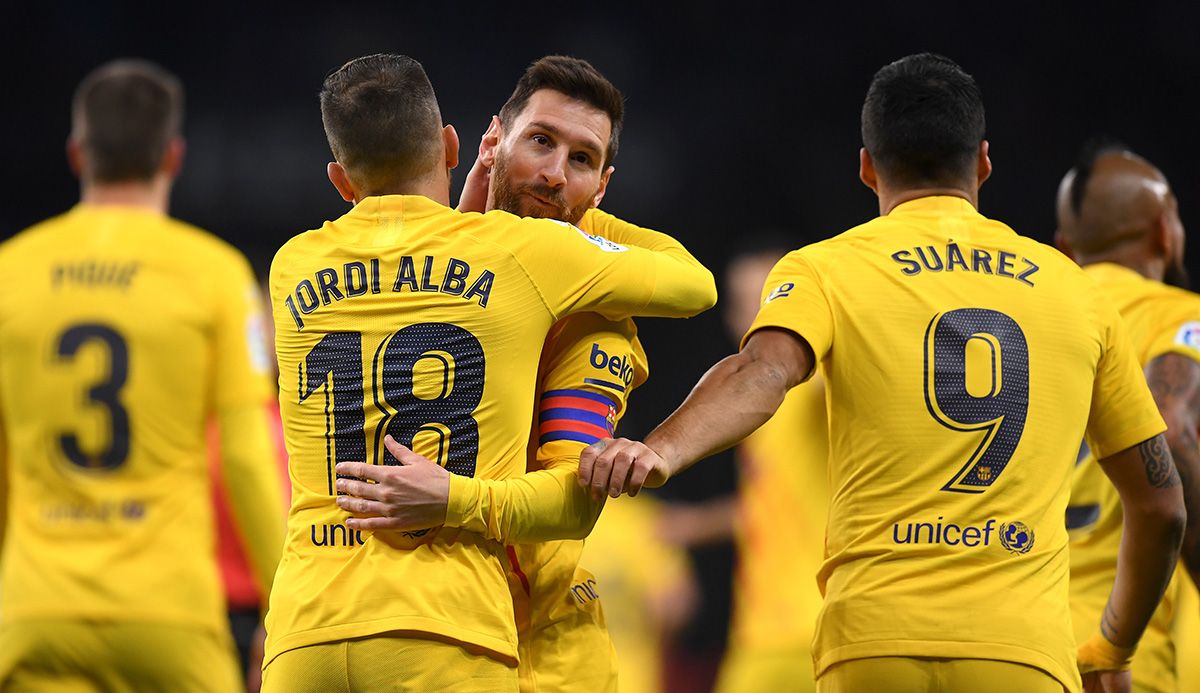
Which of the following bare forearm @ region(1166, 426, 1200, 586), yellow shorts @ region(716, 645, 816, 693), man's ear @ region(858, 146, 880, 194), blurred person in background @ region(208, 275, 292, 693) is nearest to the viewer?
man's ear @ region(858, 146, 880, 194)

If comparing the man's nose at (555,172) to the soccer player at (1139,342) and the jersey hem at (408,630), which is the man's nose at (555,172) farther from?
the soccer player at (1139,342)

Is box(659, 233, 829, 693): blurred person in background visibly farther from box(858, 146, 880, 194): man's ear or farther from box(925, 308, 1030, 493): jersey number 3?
box(925, 308, 1030, 493): jersey number 3

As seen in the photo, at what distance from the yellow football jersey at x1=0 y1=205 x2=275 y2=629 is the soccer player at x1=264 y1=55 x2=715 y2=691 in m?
1.70

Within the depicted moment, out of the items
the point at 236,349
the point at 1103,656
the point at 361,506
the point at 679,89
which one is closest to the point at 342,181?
the point at 361,506

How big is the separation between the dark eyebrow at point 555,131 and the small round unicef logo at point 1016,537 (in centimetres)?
140

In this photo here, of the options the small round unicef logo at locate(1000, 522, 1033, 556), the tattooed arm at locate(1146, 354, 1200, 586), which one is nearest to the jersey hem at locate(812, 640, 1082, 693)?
the small round unicef logo at locate(1000, 522, 1033, 556)

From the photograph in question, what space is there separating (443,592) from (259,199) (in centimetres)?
1010

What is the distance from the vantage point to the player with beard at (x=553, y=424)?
3217 millimetres

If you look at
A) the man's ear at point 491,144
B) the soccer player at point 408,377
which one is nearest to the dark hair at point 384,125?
the soccer player at point 408,377

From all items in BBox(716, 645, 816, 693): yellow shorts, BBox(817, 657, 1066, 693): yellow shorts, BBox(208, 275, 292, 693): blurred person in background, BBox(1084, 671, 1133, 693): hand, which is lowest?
BBox(716, 645, 816, 693): yellow shorts

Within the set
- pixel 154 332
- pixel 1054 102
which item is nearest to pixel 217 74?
pixel 1054 102

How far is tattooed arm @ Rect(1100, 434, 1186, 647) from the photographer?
387cm

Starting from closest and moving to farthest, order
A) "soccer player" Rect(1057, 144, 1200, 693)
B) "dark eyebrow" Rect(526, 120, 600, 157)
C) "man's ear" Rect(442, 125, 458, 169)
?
"man's ear" Rect(442, 125, 458, 169)
"dark eyebrow" Rect(526, 120, 600, 157)
"soccer player" Rect(1057, 144, 1200, 693)

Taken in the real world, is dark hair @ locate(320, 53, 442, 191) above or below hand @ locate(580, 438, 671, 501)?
above
